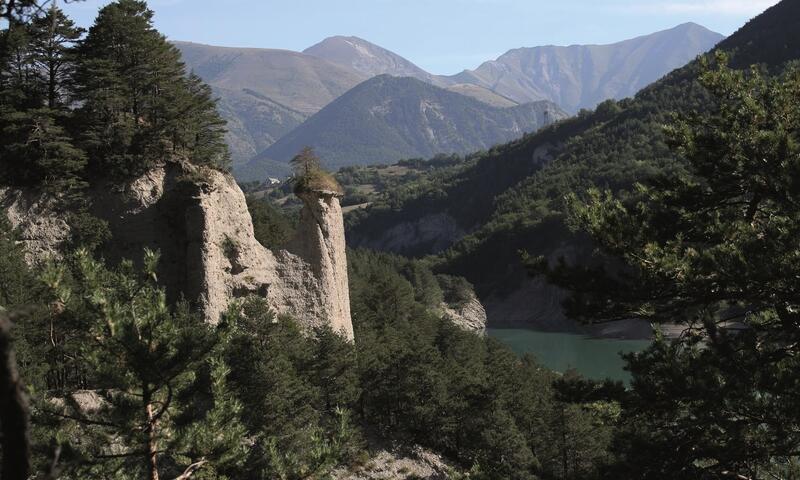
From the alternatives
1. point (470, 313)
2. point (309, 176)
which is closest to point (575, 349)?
point (470, 313)

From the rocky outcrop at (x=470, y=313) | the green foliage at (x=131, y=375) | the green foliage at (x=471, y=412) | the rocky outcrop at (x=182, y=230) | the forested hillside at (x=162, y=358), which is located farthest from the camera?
the rocky outcrop at (x=470, y=313)

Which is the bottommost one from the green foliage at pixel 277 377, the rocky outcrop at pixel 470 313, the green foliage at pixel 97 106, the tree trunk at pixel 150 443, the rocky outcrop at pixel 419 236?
the rocky outcrop at pixel 470 313

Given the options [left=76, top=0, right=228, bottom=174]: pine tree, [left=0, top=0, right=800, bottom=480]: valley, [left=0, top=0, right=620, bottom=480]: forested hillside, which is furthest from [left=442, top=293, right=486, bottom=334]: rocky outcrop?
[left=76, top=0, right=228, bottom=174]: pine tree

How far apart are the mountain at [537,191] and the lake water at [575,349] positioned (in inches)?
307

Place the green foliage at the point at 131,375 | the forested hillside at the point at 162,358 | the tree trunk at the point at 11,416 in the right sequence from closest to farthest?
the tree trunk at the point at 11,416 < the green foliage at the point at 131,375 < the forested hillside at the point at 162,358

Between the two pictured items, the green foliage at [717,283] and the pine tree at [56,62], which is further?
the pine tree at [56,62]

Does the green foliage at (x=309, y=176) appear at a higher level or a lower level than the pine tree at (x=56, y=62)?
lower

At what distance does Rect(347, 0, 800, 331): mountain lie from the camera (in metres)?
117

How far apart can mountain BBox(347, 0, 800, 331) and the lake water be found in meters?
7.80

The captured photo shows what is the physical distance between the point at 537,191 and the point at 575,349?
67540 mm

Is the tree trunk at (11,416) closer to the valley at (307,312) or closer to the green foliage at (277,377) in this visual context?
the valley at (307,312)

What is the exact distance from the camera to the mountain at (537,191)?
11662 cm

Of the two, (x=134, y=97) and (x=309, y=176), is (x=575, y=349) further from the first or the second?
(x=134, y=97)

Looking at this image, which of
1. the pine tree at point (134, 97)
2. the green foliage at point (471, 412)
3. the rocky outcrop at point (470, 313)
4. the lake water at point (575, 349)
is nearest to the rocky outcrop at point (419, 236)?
the rocky outcrop at point (470, 313)
